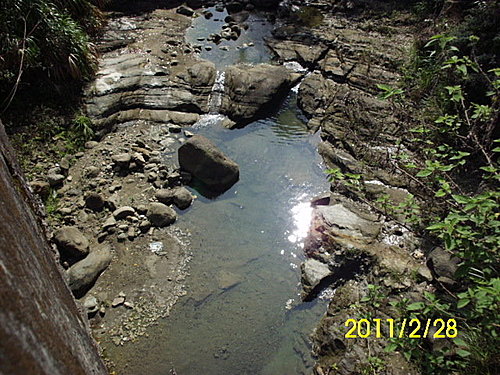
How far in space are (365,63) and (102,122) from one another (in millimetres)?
6209

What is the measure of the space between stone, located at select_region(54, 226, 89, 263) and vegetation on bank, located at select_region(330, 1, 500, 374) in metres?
3.48

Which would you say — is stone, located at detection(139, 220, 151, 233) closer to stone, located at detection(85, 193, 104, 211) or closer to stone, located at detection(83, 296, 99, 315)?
stone, located at detection(85, 193, 104, 211)

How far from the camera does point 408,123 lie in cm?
624

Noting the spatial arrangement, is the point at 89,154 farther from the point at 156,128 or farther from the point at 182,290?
the point at 182,290

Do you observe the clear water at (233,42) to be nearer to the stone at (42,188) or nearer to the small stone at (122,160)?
the small stone at (122,160)

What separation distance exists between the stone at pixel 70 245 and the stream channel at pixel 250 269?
4.74 feet

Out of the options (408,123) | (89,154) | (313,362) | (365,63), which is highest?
(365,63)

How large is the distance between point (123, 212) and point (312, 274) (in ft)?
9.76

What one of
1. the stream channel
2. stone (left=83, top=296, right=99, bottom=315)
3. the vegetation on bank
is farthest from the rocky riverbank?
the vegetation on bank

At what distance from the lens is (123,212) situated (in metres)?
5.10

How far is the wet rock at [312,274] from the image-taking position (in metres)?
4.45

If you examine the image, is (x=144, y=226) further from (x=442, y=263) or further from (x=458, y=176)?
(x=458, y=176)

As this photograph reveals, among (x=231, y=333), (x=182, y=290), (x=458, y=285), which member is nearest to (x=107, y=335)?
(x=182, y=290)

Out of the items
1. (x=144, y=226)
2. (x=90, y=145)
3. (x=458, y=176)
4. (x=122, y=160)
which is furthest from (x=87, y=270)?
(x=458, y=176)
